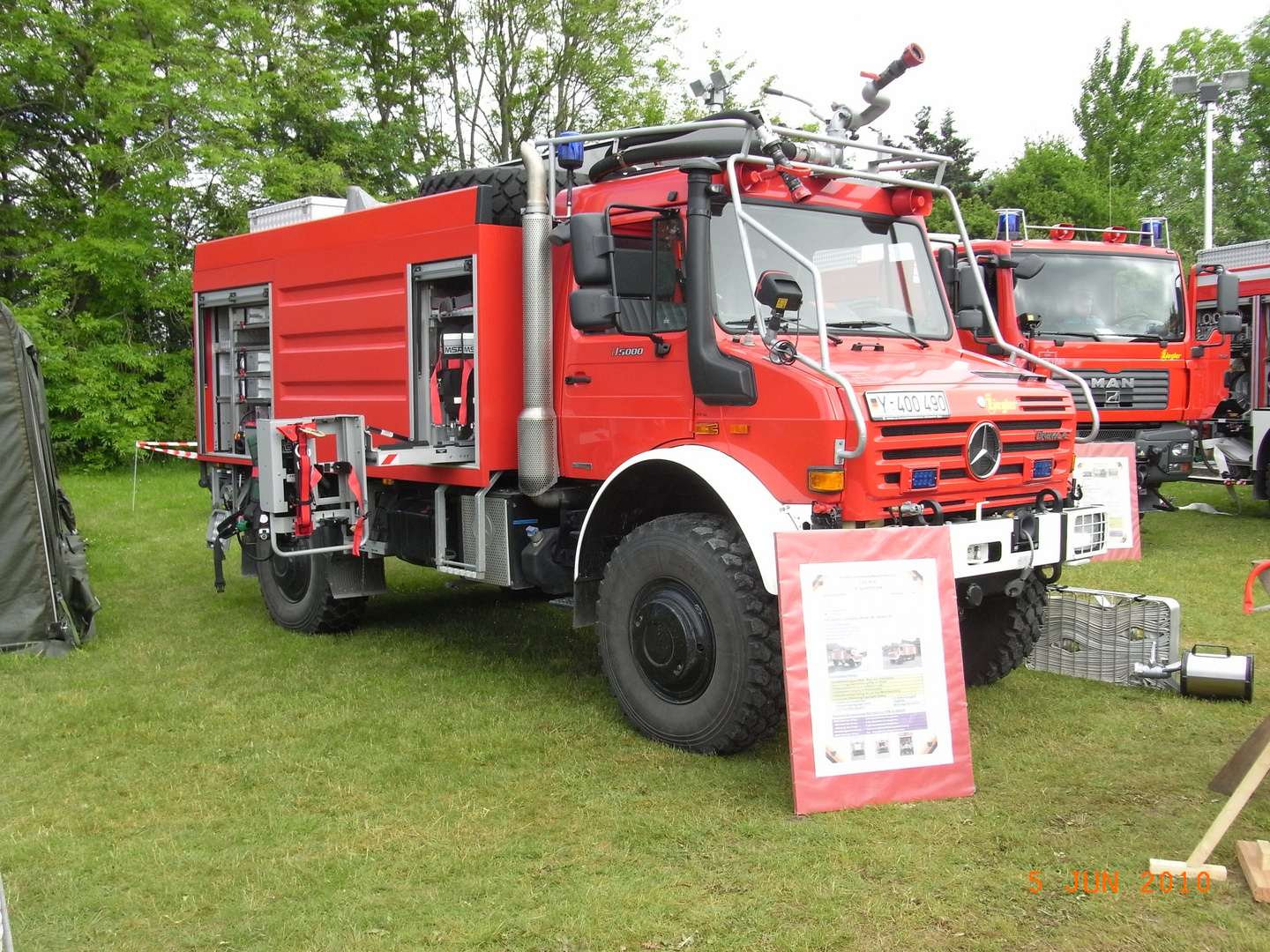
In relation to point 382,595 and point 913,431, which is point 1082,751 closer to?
point 913,431

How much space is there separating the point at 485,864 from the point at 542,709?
6.37 ft

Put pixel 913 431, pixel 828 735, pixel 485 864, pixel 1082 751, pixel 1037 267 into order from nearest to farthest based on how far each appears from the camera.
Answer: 1. pixel 485 864
2. pixel 828 735
3. pixel 913 431
4. pixel 1082 751
5. pixel 1037 267

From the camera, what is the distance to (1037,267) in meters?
6.38

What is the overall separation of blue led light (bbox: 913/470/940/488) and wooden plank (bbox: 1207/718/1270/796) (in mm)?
1548

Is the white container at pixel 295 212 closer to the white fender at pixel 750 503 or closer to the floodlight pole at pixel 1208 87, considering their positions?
the white fender at pixel 750 503

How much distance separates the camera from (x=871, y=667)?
4.55m

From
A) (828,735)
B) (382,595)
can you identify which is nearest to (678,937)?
(828,735)

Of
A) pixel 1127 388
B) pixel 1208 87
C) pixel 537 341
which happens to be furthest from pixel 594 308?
pixel 1208 87

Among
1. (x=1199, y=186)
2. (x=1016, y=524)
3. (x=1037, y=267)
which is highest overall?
(x=1199, y=186)

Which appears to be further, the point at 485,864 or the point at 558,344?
the point at 558,344

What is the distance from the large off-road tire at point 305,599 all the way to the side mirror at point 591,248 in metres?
3.34

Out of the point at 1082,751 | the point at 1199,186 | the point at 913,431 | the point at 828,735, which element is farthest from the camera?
the point at 1199,186

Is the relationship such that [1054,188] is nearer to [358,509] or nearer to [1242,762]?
[358,509]

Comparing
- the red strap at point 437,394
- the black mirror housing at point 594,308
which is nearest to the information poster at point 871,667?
the black mirror housing at point 594,308
